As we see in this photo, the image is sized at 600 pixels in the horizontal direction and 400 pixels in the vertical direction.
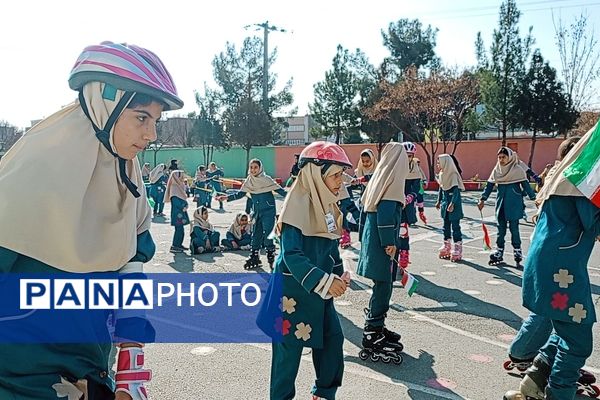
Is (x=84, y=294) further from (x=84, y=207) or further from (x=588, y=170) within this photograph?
(x=588, y=170)

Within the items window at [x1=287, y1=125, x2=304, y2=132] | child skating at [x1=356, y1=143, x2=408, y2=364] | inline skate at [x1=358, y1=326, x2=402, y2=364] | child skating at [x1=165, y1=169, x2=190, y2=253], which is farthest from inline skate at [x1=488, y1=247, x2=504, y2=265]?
window at [x1=287, y1=125, x2=304, y2=132]

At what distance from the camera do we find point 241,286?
7.45 meters

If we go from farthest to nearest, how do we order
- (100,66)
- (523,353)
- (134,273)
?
(523,353) → (134,273) → (100,66)

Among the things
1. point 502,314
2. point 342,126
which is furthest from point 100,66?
point 342,126

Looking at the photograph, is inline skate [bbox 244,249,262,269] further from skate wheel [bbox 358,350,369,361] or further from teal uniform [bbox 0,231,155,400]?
teal uniform [bbox 0,231,155,400]

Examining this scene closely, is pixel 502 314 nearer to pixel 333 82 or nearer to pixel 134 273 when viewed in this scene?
pixel 134 273

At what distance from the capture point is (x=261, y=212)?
914 cm

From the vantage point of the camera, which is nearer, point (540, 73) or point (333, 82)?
point (540, 73)

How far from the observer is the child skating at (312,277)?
3.23 meters

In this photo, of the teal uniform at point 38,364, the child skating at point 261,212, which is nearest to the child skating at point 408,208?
the child skating at point 261,212

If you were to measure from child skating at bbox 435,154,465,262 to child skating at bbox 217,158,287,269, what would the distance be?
2.97 m

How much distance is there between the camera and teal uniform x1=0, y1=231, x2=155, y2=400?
1.67 m

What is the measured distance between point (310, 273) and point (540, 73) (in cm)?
2767

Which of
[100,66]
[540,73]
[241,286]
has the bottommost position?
[241,286]
